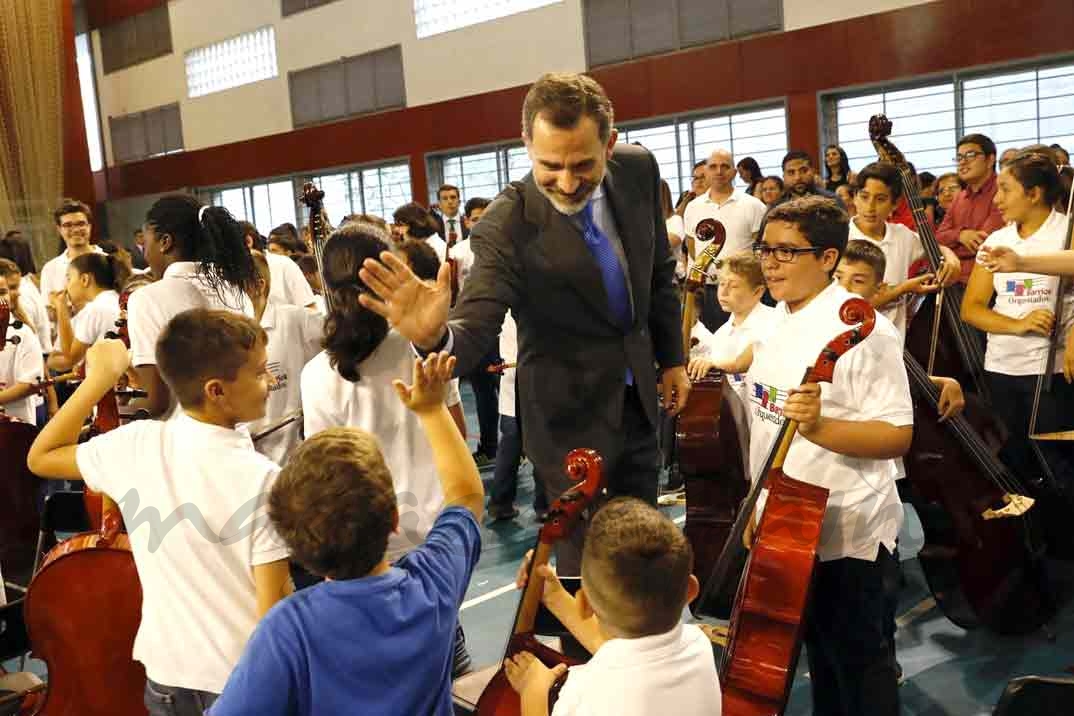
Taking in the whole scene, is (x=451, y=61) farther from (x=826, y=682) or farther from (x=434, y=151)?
(x=826, y=682)

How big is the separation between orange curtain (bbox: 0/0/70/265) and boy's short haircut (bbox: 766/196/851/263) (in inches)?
550

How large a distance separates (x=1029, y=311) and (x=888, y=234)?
0.95 meters

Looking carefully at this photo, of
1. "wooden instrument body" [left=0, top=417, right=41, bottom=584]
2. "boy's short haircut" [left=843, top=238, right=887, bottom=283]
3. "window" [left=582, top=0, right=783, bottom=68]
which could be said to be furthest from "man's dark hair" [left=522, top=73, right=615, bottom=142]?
"window" [left=582, top=0, right=783, bottom=68]

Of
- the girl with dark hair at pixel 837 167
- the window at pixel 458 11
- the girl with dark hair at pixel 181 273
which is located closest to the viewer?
Answer: the girl with dark hair at pixel 181 273

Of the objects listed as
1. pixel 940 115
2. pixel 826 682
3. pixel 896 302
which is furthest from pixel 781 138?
pixel 826 682

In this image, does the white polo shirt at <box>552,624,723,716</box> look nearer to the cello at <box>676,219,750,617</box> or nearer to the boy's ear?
the boy's ear

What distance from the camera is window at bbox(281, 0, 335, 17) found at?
1425 cm

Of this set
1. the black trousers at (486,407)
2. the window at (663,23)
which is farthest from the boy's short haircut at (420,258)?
the window at (663,23)

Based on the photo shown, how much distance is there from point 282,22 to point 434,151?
3.76 meters

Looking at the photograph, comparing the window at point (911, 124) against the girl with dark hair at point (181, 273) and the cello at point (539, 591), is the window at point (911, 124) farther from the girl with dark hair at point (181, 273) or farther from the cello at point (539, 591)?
the cello at point (539, 591)

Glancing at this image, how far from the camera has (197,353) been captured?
6.34 feet

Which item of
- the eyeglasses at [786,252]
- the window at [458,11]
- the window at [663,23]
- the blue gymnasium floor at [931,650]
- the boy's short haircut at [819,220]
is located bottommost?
the blue gymnasium floor at [931,650]

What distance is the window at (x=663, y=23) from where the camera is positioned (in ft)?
33.0

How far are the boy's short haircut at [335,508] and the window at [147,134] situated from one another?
16.7 meters
